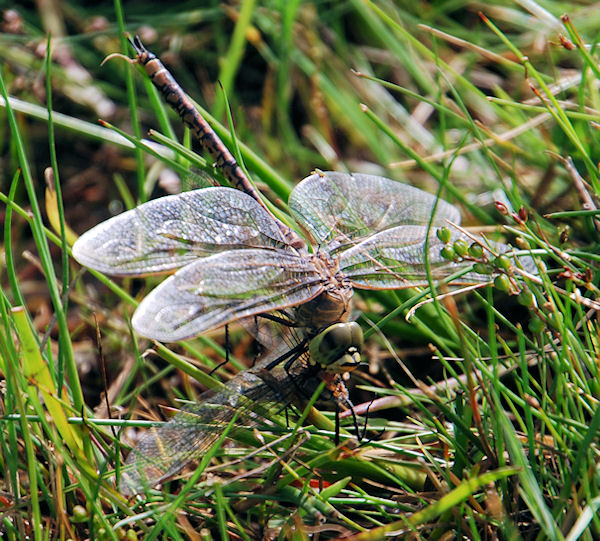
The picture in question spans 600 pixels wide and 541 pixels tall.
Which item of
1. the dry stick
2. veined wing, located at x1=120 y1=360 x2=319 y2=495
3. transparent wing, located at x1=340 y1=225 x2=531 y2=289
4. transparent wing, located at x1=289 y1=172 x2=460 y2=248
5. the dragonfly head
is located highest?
the dry stick

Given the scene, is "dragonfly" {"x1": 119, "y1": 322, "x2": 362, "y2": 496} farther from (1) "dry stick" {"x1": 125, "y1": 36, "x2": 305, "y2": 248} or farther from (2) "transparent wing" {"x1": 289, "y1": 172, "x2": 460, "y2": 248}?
(1) "dry stick" {"x1": 125, "y1": 36, "x2": 305, "y2": 248}

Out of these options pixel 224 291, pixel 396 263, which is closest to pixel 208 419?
pixel 224 291

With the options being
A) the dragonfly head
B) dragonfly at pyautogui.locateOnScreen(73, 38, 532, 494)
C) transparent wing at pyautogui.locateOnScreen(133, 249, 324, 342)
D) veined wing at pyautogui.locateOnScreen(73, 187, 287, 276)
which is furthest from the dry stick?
the dragonfly head

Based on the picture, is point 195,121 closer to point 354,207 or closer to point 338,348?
point 354,207

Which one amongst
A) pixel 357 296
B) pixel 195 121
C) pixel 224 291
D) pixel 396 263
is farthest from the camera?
pixel 357 296

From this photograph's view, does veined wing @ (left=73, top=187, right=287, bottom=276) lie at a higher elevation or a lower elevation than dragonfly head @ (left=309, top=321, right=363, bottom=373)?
higher

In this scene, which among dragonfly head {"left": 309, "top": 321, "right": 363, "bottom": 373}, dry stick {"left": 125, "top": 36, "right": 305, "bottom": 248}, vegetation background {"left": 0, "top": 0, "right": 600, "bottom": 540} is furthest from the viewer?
dry stick {"left": 125, "top": 36, "right": 305, "bottom": 248}

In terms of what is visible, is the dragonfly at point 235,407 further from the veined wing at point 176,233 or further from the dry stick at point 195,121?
the dry stick at point 195,121
